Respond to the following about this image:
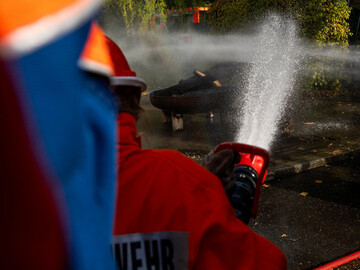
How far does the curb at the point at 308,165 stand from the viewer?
18.2 ft

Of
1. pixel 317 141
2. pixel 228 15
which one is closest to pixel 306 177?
pixel 317 141

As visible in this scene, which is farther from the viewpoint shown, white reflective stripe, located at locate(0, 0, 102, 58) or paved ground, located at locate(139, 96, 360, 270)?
paved ground, located at locate(139, 96, 360, 270)

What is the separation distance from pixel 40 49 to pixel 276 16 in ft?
31.8

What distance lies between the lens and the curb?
555 centimetres

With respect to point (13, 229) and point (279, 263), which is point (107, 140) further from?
point (279, 263)

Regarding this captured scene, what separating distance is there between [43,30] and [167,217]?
0.83 m

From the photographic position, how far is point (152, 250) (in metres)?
1.14

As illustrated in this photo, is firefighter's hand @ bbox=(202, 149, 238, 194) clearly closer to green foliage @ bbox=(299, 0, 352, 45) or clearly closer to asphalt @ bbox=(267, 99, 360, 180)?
asphalt @ bbox=(267, 99, 360, 180)

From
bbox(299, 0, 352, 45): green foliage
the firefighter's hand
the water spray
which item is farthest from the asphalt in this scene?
the firefighter's hand

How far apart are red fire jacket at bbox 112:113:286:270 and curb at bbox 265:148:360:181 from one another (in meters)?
4.45

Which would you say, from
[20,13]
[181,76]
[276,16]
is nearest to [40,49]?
[20,13]

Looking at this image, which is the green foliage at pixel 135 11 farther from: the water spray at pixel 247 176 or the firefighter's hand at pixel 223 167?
the firefighter's hand at pixel 223 167

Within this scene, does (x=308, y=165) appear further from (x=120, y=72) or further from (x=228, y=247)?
(x=120, y=72)

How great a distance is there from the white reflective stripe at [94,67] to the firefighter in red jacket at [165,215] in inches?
21.6
